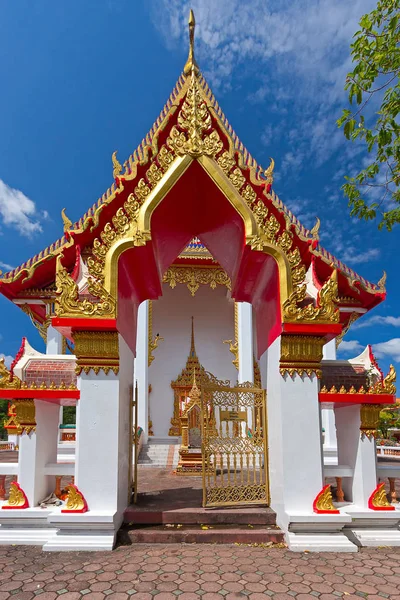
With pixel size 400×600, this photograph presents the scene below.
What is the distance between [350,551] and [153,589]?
6.87 ft

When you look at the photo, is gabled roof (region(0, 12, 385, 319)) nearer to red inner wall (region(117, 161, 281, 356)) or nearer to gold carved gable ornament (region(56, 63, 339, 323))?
gold carved gable ornament (region(56, 63, 339, 323))

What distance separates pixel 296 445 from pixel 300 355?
3.21 feet

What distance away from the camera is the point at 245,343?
1323 cm

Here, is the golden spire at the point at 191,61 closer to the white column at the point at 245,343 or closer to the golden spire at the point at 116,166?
the golden spire at the point at 116,166

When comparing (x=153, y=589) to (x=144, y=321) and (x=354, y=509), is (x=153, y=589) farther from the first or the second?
(x=144, y=321)

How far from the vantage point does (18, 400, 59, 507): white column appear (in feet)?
15.9

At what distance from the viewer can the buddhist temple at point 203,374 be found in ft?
14.9

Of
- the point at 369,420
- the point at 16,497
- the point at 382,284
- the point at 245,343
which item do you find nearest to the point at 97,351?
the point at 16,497

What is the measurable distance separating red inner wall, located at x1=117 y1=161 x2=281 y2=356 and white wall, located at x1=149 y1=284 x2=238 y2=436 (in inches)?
380

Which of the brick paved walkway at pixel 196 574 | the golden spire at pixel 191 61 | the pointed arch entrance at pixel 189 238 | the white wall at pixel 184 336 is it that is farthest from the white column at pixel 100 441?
the white wall at pixel 184 336

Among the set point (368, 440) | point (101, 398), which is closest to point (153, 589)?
point (101, 398)

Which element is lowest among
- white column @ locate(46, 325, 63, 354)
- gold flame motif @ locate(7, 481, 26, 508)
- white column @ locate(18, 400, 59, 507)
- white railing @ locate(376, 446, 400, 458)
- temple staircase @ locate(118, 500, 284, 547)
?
white railing @ locate(376, 446, 400, 458)

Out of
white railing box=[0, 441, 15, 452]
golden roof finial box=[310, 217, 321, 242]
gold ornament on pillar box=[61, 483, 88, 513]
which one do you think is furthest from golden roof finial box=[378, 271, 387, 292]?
white railing box=[0, 441, 15, 452]

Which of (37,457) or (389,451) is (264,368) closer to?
(37,457)
